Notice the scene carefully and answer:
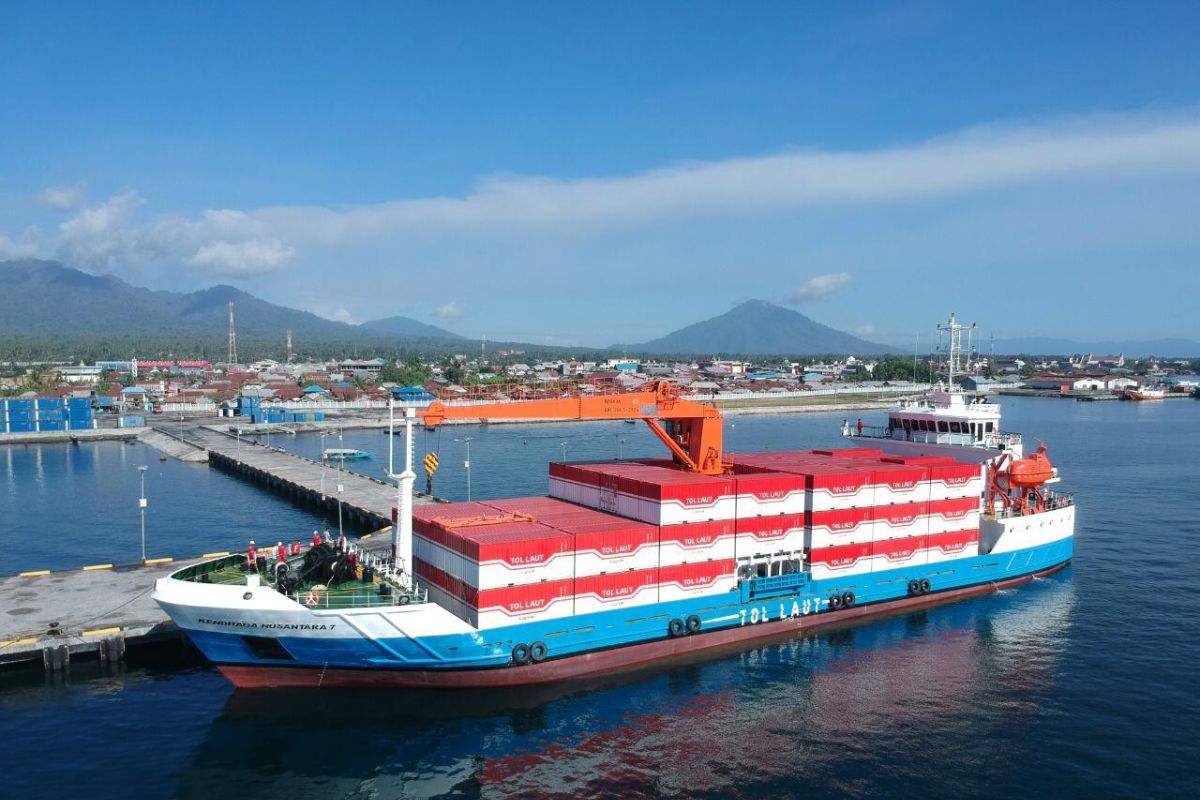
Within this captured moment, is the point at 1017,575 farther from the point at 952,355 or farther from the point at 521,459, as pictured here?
the point at 521,459

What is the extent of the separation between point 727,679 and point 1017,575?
19.0 metres

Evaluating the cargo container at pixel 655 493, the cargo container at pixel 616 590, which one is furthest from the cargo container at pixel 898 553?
the cargo container at pixel 616 590

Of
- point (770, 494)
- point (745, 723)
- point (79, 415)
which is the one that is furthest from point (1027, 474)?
point (79, 415)

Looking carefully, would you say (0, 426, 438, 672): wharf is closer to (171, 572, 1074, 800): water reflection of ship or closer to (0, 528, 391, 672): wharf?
(0, 528, 391, 672): wharf

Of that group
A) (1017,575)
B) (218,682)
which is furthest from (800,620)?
(218,682)

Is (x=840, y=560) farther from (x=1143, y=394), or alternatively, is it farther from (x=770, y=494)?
(x=1143, y=394)

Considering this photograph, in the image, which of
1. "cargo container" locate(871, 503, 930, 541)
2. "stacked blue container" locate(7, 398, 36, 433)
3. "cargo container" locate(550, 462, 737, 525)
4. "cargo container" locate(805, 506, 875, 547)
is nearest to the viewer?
"cargo container" locate(550, 462, 737, 525)

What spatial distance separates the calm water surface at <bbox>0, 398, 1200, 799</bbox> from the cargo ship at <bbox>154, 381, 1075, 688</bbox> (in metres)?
1.14

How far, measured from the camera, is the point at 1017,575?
3894cm

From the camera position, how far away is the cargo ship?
24953 mm

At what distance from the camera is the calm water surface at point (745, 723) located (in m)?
21.5

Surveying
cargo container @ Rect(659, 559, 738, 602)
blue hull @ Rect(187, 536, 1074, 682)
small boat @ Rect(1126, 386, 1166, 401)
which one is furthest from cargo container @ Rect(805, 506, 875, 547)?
small boat @ Rect(1126, 386, 1166, 401)

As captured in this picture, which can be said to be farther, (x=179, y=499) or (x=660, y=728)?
(x=179, y=499)

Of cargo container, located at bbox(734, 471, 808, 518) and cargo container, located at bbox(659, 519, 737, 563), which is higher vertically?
cargo container, located at bbox(734, 471, 808, 518)
